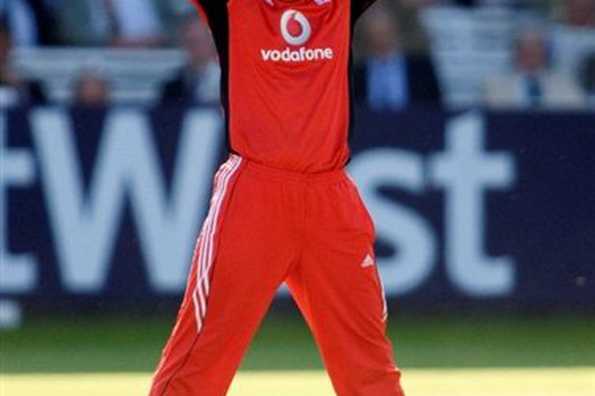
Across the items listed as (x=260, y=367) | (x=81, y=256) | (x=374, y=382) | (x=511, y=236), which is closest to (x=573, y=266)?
(x=511, y=236)

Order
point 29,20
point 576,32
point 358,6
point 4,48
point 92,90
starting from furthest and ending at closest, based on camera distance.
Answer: point 576,32 < point 29,20 < point 4,48 < point 92,90 < point 358,6

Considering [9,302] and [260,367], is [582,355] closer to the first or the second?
[260,367]

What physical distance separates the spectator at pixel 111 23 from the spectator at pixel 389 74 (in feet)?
5.46

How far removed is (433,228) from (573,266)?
2.65ft

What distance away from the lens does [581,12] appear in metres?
11.5

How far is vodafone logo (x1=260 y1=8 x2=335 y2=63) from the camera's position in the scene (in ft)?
16.8

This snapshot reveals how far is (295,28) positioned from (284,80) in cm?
16

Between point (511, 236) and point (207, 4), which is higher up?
point (207, 4)

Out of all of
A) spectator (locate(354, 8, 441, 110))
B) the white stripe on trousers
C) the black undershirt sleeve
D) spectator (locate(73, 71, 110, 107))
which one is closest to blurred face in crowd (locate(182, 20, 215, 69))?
spectator (locate(73, 71, 110, 107))

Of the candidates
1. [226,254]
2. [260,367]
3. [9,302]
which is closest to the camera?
[226,254]

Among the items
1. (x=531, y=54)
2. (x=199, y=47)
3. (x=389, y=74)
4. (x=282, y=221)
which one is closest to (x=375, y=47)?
(x=389, y=74)

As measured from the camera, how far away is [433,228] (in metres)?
9.36

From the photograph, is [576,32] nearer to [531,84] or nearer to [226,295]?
[531,84]

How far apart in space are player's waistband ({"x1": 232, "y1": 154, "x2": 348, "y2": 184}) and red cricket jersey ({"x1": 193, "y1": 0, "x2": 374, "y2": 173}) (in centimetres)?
2
